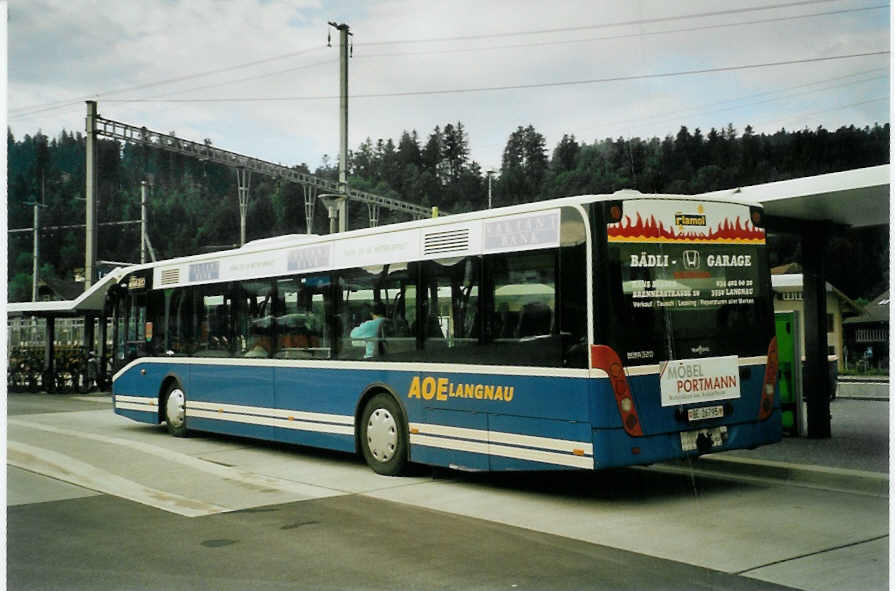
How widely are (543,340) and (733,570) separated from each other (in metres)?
3.04

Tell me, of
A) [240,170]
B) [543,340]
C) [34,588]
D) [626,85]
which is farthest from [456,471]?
[240,170]

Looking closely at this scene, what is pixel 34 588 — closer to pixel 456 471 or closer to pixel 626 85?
pixel 456 471

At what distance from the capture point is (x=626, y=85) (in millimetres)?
9031

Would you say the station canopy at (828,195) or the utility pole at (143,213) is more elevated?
the utility pole at (143,213)

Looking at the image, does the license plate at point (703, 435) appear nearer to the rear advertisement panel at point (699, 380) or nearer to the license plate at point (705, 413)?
the license plate at point (705, 413)

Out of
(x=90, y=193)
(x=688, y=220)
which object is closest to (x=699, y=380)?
(x=688, y=220)

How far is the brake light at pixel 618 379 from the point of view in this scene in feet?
27.0

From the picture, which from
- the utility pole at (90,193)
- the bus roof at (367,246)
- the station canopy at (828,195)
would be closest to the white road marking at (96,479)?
the bus roof at (367,246)

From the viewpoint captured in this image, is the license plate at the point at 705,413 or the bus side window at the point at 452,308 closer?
the license plate at the point at 705,413

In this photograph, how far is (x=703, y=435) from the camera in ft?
28.9

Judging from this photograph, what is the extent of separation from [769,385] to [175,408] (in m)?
9.39

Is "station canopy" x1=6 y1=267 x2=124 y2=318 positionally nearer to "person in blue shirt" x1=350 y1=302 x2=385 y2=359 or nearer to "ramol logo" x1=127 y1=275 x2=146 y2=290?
"ramol logo" x1=127 y1=275 x2=146 y2=290

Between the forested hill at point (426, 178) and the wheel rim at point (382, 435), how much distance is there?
3126 mm

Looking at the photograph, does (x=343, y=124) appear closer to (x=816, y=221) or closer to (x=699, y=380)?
(x=816, y=221)
